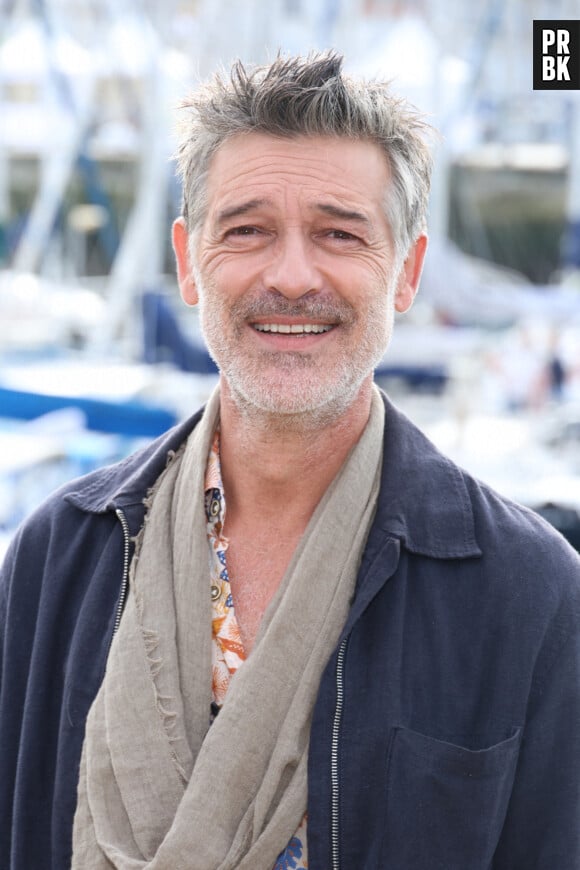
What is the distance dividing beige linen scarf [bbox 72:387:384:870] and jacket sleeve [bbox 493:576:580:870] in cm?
29

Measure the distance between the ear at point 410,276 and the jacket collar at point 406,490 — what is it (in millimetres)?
158

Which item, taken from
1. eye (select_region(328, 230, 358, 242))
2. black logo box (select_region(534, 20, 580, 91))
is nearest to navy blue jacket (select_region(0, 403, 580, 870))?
eye (select_region(328, 230, 358, 242))

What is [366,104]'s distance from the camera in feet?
4.87

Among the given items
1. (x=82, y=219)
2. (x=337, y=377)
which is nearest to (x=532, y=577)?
(x=337, y=377)

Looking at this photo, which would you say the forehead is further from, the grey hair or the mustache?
the mustache

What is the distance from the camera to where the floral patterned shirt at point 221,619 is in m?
1.38

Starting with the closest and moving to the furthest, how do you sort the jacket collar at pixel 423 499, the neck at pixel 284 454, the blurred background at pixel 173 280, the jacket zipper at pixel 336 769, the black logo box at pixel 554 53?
the jacket zipper at pixel 336 769 → the jacket collar at pixel 423 499 → the neck at pixel 284 454 → the black logo box at pixel 554 53 → the blurred background at pixel 173 280

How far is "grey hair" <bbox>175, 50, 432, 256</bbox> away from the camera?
1.47 metres

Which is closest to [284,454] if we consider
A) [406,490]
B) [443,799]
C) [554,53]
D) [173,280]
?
[406,490]

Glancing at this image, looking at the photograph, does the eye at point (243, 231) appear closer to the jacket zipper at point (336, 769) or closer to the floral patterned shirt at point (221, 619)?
the floral patterned shirt at point (221, 619)

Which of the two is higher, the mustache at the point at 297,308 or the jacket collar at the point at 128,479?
the mustache at the point at 297,308

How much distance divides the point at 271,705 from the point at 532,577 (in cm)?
41

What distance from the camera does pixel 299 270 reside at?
4.75ft

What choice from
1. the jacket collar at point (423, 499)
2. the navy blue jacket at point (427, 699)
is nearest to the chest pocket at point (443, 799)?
the navy blue jacket at point (427, 699)
